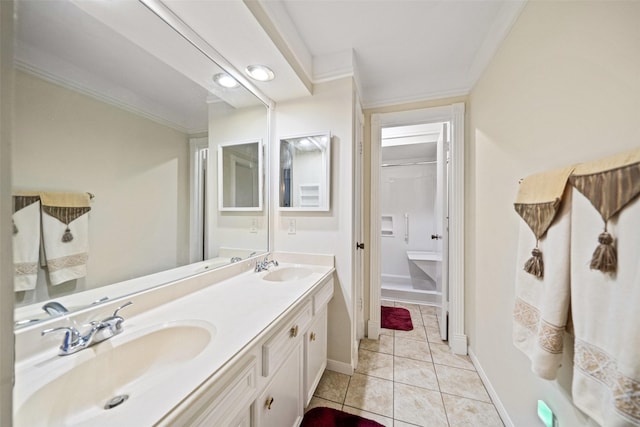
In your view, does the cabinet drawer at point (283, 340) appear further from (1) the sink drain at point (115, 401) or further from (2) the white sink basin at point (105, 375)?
(1) the sink drain at point (115, 401)

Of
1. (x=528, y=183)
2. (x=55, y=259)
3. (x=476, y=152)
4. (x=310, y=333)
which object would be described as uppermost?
(x=476, y=152)

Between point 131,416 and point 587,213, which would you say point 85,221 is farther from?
point 587,213

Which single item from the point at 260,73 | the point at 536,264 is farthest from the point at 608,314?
the point at 260,73

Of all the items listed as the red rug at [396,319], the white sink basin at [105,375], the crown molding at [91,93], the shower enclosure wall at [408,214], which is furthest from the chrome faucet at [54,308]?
the shower enclosure wall at [408,214]

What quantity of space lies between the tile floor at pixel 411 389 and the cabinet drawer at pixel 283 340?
673 mm

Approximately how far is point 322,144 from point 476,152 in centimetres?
123

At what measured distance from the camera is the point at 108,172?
2.85 feet

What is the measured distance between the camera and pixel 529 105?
43.0 inches

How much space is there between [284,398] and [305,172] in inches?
56.8

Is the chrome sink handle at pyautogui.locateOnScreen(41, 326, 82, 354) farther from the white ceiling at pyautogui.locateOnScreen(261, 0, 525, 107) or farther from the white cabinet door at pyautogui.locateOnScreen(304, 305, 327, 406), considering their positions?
the white ceiling at pyautogui.locateOnScreen(261, 0, 525, 107)

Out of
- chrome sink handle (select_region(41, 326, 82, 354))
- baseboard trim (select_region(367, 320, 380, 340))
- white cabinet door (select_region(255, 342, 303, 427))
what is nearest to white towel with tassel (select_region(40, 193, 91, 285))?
chrome sink handle (select_region(41, 326, 82, 354))

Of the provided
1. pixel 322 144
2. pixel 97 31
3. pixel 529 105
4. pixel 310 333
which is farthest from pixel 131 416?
pixel 529 105

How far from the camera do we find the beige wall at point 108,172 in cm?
69

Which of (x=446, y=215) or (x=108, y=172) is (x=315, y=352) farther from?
(x=446, y=215)
